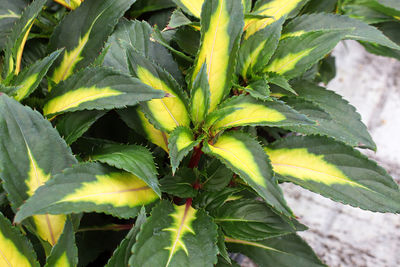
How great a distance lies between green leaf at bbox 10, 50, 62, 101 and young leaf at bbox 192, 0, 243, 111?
25 centimetres

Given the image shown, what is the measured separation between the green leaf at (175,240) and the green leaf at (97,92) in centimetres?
19

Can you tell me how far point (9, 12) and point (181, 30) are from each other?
382 mm

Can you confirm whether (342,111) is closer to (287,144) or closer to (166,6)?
(287,144)

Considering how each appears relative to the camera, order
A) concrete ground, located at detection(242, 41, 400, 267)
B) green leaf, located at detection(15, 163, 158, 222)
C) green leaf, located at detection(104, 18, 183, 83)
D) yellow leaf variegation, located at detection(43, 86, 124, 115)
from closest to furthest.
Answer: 1. green leaf, located at detection(15, 163, 158, 222)
2. yellow leaf variegation, located at detection(43, 86, 124, 115)
3. green leaf, located at detection(104, 18, 183, 83)
4. concrete ground, located at detection(242, 41, 400, 267)

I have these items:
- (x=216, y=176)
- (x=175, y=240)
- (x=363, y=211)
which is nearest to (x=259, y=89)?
(x=216, y=176)

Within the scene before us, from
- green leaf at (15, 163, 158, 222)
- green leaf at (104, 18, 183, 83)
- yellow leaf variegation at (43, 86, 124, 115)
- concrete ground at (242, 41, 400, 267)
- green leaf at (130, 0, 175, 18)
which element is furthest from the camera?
concrete ground at (242, 41, 400, 267)

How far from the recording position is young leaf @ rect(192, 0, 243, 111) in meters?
0.66

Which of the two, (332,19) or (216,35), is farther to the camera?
(332,19)

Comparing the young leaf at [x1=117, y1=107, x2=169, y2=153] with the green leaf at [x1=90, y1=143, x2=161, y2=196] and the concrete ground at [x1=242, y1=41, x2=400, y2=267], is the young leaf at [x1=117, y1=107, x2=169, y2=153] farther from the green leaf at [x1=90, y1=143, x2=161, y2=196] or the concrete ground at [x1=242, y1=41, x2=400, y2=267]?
the concrete ground at [x1=242, y1=41, x2=400, y2=267]

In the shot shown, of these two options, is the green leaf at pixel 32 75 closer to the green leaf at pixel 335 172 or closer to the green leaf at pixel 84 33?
the green leaf at pixel 84 33

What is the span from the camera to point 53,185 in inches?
21.1

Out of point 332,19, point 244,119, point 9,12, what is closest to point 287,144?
point 244,119

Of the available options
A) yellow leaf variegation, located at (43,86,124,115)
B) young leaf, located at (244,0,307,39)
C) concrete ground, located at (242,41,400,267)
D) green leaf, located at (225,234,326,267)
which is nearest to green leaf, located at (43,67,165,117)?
yellow leaf variegation, located at (43,86,124,115)

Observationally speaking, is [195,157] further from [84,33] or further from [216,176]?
[84,33]
